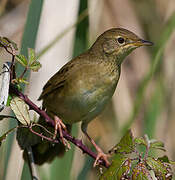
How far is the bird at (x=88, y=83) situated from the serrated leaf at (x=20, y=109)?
2.35 feet

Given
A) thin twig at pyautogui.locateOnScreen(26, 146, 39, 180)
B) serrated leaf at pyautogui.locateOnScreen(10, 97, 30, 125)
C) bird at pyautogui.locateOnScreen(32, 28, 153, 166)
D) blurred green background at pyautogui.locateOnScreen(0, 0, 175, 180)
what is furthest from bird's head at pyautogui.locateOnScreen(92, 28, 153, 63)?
serrated leaf at pyautogui.locateOnScreen(10, 97, 30, 125)

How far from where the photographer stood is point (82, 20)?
1966mm

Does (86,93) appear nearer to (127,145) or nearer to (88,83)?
(88,83)

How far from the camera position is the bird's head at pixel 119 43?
1989mm

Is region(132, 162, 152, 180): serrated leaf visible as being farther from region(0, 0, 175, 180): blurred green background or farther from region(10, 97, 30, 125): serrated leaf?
region(0, 0, 175, 180): blurred green background

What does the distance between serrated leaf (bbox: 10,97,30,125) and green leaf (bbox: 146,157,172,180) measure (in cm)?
39

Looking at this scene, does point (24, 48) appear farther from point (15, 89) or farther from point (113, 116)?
point (113, 116)

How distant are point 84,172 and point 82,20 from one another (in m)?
0.74

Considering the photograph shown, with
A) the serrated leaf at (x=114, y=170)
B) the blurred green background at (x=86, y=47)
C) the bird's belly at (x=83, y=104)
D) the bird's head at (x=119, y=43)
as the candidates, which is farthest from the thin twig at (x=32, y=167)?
the bird's head at (x=119, y=43)

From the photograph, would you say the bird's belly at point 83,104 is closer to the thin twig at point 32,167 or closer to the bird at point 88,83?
the bird at point 88,83

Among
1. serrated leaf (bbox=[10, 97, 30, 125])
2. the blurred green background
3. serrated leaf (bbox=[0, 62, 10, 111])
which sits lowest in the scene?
the blurred green background

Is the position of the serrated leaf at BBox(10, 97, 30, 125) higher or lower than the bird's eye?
higher

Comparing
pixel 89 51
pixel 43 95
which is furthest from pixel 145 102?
pixel 43 95

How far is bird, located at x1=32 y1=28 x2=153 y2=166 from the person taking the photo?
189cm
